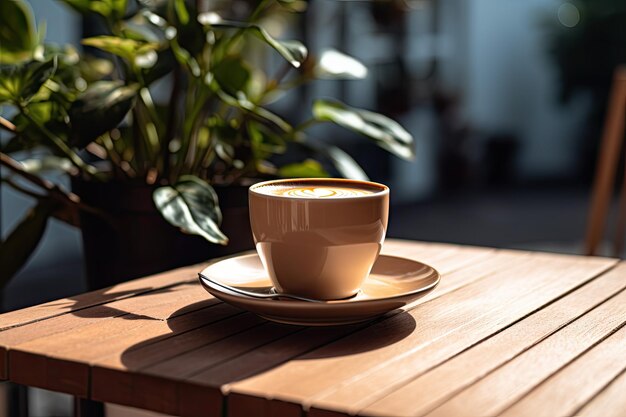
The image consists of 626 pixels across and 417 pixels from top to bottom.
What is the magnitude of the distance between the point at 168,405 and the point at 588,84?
679 cm

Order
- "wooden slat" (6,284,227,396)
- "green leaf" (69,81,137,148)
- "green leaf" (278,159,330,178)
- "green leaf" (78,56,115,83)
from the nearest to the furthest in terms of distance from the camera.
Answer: "wooden slat" (6,284,227,396) < "green leaf" (69,81,137,148) < "green leaf" (278,159,330,178) < "green leaf" (78,56,115,83)

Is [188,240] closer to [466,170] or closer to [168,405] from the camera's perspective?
[168,405]

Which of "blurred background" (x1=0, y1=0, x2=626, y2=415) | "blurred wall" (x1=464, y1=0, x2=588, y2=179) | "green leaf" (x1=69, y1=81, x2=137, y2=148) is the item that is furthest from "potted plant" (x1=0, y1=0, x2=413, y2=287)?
"blurred wall" (x1=464, y1=0, x2=588, y2=179)

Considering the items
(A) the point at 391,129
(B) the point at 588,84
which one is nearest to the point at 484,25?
(B) the point at 588,84

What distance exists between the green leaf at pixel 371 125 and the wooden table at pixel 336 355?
398mm

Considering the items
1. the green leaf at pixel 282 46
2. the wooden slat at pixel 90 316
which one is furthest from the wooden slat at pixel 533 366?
the green leaf at pixel 282 46

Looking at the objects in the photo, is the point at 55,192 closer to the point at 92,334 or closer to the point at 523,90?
the point at 92,334

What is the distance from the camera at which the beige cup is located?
2.61ft

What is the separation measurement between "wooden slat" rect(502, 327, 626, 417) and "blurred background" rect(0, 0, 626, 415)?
3.70 metres

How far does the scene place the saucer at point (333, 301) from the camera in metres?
0.78

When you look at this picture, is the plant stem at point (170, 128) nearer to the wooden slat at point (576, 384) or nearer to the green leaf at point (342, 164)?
the green leaf at point (342, 164)

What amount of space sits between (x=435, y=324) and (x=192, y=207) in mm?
407

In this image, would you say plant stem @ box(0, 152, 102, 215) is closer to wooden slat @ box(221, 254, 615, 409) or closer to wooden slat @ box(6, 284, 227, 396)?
wooden slat @ box(6, 284, 227, 396)

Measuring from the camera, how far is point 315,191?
87 cm
